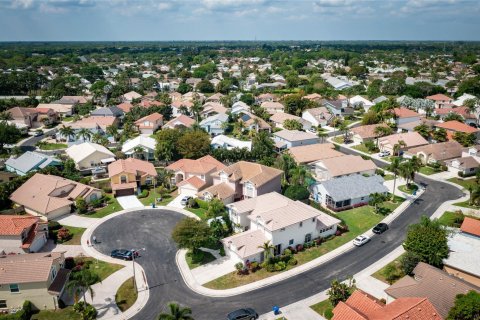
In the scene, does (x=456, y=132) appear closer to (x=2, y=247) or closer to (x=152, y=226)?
(x=152, y=226)

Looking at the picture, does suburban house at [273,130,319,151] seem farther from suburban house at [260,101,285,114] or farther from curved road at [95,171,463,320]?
curved road at [95,171,463,320]

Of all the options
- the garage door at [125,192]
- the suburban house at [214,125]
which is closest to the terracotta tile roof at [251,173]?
the garage door at [125,192]

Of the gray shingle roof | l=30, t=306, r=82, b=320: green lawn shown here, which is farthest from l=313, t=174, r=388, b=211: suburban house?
l=30, t=306, r=82, b=320: green lawn

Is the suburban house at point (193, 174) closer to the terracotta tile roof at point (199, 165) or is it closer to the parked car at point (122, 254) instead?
the terracotta tile roof at point (199, 165)

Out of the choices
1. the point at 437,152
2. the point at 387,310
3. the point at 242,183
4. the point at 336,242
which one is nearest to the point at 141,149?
the point at 242,183

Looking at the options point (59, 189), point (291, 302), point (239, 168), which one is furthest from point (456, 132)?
point (59, 189)

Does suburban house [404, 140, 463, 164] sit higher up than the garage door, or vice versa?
suburban house [404, 140, 463, 164]

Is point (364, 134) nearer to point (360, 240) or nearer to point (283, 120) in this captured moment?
point (283, 120)
